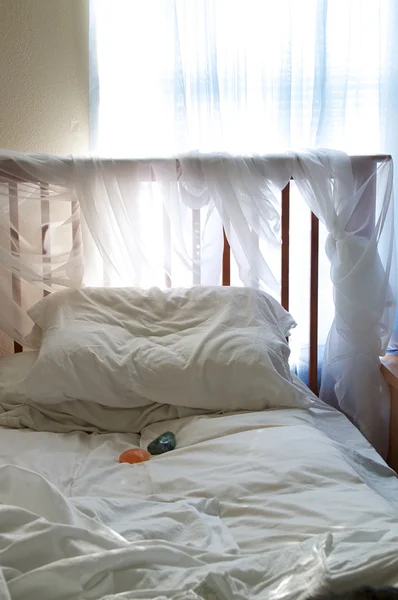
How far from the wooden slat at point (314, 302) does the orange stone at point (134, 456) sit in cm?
79

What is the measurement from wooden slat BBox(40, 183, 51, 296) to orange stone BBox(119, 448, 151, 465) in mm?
658

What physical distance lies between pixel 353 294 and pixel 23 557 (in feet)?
4.24

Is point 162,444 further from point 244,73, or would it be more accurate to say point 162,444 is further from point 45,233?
point 244,73

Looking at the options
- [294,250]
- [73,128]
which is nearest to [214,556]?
[294,250]

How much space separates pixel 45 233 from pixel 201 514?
1.14 meters

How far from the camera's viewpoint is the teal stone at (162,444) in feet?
4.91

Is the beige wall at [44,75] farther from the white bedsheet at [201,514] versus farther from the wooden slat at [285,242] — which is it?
the white bedsheet at [201,514]

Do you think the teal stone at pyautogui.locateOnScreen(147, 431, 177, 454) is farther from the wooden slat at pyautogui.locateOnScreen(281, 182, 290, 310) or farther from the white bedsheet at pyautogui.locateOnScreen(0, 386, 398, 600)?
the wooden slat at pyautogui.locateOnScreen(281, 182, 290, 310)

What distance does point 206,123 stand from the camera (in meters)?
2.22

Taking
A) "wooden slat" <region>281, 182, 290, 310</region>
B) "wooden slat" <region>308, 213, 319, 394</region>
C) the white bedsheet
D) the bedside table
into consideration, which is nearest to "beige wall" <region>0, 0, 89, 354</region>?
"wooden slat" <region>281, 182, 290, 310</region>

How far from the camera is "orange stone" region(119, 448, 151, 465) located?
1.46 meters

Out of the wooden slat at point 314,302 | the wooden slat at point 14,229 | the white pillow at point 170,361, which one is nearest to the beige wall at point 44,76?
the wooden slat at point 14,229

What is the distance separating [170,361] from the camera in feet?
5.42

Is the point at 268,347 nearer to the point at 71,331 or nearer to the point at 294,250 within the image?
the point at 71,331
